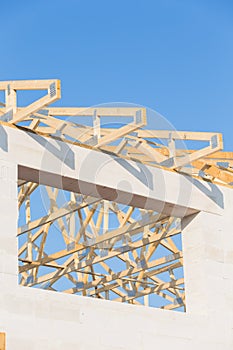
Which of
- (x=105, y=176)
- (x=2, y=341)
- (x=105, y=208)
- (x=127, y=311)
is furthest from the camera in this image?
(x=105, y=208)

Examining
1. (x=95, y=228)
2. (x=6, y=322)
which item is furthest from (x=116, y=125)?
(x=95, y=228)

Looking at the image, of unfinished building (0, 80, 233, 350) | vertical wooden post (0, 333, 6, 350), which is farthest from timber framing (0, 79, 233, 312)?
vertical wooden post (0, 333, 6, 350)

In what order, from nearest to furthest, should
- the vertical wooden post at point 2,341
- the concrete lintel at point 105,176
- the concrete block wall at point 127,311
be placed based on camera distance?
the vertical wooden post at point 2,341 < the concrete block wall at point 127,311 < the concrete lintel at point 105,176

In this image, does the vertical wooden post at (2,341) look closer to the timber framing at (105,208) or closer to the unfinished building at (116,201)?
the unfinished building at (116,201)

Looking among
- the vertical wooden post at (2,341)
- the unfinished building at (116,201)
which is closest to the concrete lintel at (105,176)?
the unfinished building at (116,201)

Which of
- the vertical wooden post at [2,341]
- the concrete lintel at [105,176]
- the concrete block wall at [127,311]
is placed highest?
the concrete lintel at [105,176]

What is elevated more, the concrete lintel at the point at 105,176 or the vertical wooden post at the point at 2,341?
the concrete lintel at the point at 105,176

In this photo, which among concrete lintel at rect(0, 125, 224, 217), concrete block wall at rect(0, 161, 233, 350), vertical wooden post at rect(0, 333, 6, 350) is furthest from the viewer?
concrete lintel at rect(0, 125, 224, 217)

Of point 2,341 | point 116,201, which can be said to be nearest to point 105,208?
point 116,201

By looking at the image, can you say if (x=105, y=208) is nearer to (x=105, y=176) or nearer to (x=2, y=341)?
(x=105, y=176)

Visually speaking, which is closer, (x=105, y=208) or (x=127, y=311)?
(x=127, y=311)

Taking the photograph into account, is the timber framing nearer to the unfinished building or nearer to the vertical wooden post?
the unfinished building

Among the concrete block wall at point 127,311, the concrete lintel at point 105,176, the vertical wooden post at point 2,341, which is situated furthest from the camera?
the concrete lintel at point 105,176

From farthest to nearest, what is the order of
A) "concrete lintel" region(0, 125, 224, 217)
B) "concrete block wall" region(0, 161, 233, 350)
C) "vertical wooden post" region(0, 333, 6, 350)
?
"concrete lintel" region(0, 125, 224, 217) < "concrete block wall" region(0, 161, 233, 350) < "vertical wooden post" region(0, 333, 6, 350)
